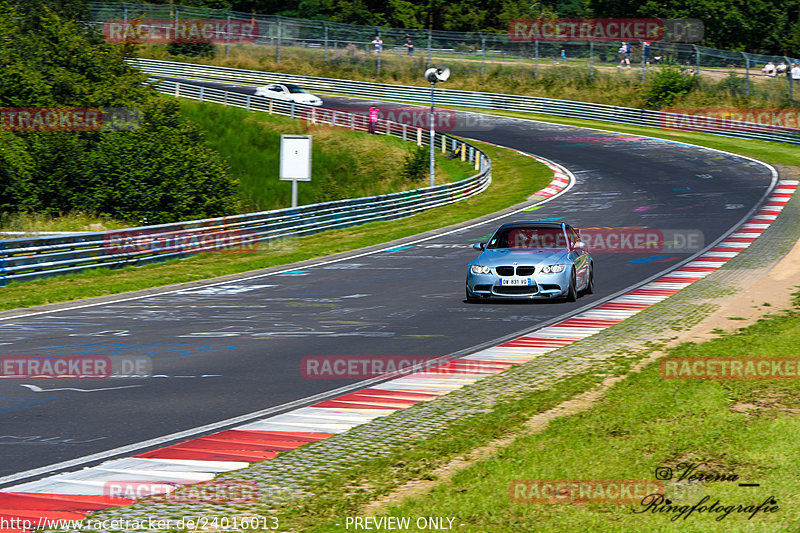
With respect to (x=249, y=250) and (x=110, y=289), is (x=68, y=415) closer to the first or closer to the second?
(x=110, y=289)

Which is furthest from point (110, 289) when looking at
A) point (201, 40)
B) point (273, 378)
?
point (201, 40)

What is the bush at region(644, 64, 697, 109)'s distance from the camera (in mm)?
60312

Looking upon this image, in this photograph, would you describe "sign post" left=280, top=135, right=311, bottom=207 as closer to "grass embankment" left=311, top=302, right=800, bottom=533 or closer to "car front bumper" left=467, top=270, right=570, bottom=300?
"car front bumper" left=467, top=270, right=570, bottom=300

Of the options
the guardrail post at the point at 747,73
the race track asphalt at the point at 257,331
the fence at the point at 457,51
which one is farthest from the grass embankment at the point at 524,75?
the race track asphalt at the point at 257,331

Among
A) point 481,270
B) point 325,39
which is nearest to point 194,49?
point 325,39

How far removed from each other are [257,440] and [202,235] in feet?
61.9

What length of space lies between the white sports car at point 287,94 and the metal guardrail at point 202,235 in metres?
17.6

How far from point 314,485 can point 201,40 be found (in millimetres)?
71781

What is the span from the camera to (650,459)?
6.99 meters

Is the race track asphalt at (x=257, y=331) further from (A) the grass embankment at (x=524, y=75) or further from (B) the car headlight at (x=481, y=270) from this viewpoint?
(A) the grass embankment at (x=524, y=75)

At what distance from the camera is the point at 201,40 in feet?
243

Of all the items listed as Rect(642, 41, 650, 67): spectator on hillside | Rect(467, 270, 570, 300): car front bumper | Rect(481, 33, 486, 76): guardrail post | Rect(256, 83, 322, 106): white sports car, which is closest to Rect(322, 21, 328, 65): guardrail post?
Rect(481, 33, 486, 76): guardrail post

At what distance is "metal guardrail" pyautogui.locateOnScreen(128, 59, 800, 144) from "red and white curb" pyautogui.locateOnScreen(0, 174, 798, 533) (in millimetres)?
45266

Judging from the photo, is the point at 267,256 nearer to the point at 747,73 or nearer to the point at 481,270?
the point at 481,270
